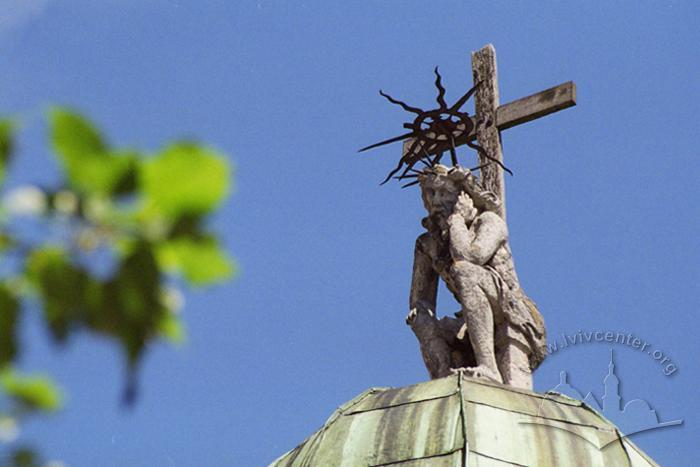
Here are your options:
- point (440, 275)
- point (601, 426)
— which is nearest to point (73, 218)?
point (601, 426)

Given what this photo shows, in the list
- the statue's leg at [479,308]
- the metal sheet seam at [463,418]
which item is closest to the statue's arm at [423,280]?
the statue's leg at [479,308]

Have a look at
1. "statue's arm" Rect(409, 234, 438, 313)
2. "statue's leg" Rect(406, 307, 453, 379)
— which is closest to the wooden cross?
"statue's arm" Rect(409, 234, 438, 313)

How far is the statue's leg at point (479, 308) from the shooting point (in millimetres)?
13609

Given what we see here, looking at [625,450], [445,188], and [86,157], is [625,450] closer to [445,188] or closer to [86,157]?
[445,188]

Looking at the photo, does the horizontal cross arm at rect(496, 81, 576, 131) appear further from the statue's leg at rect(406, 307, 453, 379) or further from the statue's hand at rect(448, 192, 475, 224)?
the statue's leg at rect(406, 307, 453, 379)

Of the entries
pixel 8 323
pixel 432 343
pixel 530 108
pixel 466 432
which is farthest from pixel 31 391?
pixel 530 108

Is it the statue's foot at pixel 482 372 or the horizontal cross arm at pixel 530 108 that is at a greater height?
the horizontal cross arm at pixel 530 108

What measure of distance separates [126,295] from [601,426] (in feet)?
38.4

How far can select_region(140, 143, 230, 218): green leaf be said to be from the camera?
5.84ft

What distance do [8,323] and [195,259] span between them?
8.8 inches

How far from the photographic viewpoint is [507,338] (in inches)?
544

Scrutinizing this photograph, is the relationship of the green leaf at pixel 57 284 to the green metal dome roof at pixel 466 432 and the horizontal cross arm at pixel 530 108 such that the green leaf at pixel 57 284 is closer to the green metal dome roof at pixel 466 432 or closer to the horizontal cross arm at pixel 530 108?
Result: the green metal dome roof at pixel 466 432

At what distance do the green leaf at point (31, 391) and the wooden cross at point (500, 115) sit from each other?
12.9 m

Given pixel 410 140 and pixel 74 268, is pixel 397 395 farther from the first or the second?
pixel 74 268
